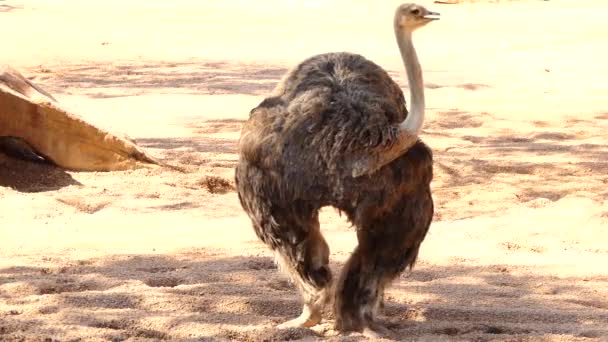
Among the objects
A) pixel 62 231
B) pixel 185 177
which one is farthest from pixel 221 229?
pixel 185 177

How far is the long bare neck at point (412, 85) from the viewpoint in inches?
189

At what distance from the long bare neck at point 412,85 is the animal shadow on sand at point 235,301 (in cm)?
87

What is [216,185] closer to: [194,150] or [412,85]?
[194,150]

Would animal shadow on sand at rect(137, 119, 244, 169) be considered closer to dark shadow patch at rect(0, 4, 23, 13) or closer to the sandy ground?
the sandy ground

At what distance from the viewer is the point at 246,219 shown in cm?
784

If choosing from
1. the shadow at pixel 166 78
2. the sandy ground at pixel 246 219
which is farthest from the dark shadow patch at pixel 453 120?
the shadow at pixel 166 78

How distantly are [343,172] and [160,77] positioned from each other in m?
10.5

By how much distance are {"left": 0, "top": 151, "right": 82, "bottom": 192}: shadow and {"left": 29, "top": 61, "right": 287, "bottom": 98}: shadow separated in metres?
4.38

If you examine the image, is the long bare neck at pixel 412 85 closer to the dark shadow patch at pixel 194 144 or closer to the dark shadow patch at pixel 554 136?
the dark shadow patch at pixel 194 144

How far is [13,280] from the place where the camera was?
19.4 ft

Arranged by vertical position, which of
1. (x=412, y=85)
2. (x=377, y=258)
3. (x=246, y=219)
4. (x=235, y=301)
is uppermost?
(x=412, y=85)

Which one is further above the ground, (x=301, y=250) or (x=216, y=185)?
(x=301, y=250)

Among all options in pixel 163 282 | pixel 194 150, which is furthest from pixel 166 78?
pixel 163 282

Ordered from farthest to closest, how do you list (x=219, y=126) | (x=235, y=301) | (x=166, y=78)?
(x=166, y=78) < (x=219, y=126) < (x=235, y=301)
